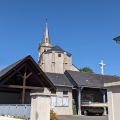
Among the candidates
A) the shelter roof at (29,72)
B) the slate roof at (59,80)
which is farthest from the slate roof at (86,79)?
the shelter roof at (29,72)

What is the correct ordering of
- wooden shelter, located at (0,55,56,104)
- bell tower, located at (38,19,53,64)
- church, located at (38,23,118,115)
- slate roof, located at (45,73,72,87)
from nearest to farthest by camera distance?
wooden shelter, located at (0,55,56,104)
church, located at (38,23,118,115)
slate roof, located at (45,73,72,87)
bell tower, located at (38,19,53,64)

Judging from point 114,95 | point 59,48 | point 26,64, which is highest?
point 59,48

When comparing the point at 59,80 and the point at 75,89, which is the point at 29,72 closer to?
the point at 59,80

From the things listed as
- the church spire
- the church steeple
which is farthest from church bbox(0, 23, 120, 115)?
the church spire

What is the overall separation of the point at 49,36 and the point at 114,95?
71048mm

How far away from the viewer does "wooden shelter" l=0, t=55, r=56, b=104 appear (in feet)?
51.0

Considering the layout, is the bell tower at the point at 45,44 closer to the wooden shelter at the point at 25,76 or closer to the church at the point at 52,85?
the church at the point at 52,85

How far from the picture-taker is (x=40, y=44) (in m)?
73.4

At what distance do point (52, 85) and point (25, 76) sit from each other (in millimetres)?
2641

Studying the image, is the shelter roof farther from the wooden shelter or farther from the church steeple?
the church steeple

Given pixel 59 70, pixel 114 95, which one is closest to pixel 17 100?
pixel 114 95

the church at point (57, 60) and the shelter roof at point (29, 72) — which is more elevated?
the church at point (57, 60)

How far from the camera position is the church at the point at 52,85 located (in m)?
16.0

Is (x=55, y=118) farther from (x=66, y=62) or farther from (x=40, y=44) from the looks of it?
(x=40, y=44)
